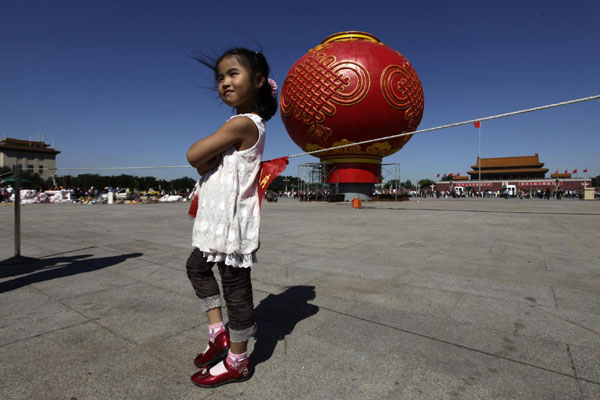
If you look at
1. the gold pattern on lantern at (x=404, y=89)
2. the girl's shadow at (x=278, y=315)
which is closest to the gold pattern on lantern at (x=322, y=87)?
the gold pattern on lantern at (x=404, y=89)

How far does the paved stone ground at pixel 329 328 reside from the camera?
1.54 m

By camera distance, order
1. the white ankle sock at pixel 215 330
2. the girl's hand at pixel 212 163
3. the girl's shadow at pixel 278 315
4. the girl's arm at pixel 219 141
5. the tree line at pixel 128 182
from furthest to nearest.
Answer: the tree line at pixel 128 182, the girl's shadow at pixel 278 315, the white ankle sock at pixel 215 330, the girl's hand at pixel 212 163, the girl's arm at pixel 219 141

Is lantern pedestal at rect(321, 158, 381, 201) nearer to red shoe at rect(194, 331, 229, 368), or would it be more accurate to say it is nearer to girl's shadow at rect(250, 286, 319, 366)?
girl's shadow at rect(250, 286, 319, 366)

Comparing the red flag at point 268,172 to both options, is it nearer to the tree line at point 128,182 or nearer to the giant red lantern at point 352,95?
the giant red lantern at point 352,95

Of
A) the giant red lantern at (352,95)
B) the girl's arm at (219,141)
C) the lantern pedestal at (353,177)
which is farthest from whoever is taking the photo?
the lantern pedestal at (353,177)

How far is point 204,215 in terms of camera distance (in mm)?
1639

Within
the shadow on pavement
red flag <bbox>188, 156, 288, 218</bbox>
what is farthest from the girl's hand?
the shadow on pavement

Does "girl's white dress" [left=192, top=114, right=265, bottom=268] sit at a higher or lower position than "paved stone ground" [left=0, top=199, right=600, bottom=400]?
higher

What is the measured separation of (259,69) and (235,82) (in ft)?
0.52

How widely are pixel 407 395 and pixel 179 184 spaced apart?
8684 centimetres

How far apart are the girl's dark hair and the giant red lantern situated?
64.2ft

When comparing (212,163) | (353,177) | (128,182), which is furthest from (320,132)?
(128,182)

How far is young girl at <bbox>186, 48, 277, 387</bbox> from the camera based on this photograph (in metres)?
1.56

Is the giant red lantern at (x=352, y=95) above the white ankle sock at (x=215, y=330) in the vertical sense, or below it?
above
